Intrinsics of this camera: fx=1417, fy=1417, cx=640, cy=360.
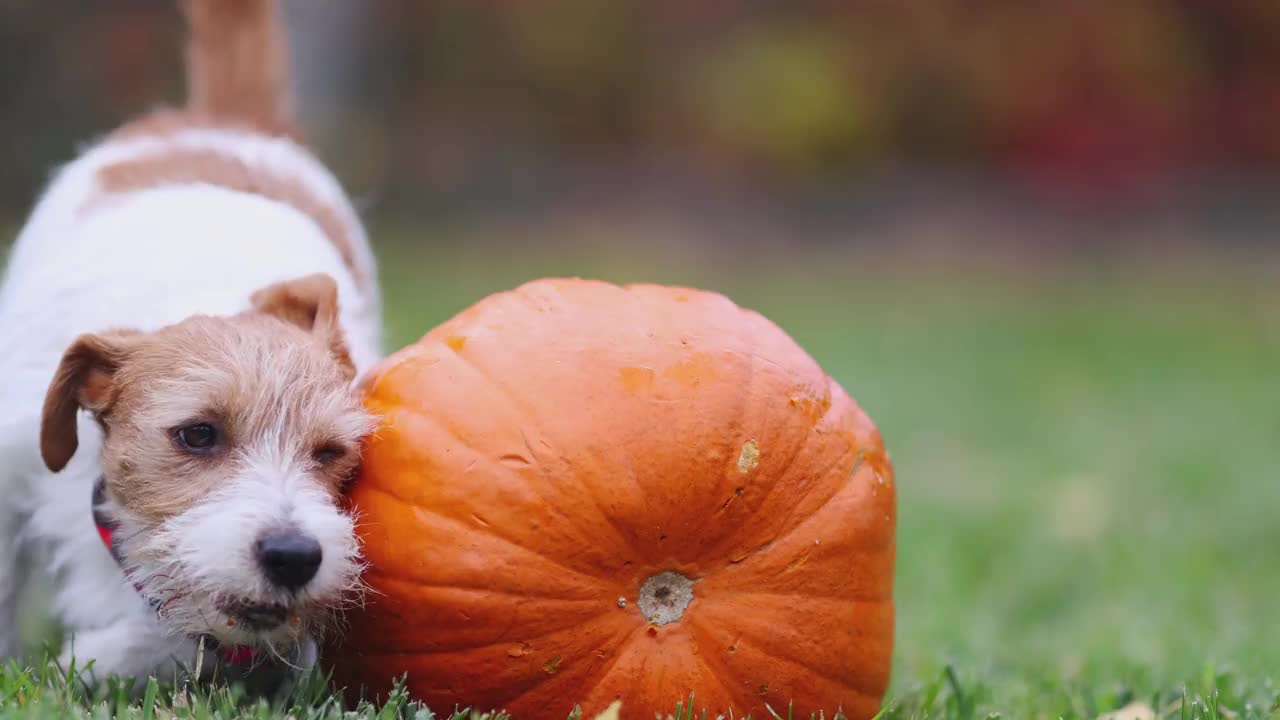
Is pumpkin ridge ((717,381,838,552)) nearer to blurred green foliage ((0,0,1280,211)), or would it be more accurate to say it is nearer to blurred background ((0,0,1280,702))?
blurred background ((0,0,1280,702))

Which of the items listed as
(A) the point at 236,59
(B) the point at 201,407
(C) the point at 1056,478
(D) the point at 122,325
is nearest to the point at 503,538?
→ (B) the point at 201,407

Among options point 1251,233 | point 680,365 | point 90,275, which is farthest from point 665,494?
point 1251,233

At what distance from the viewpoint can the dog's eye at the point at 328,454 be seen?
2.88 meters

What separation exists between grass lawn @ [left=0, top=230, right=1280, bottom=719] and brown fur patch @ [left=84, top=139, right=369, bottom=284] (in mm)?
1609

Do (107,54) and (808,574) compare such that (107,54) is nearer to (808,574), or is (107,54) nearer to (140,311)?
(140,311)

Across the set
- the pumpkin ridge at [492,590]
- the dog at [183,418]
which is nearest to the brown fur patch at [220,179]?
the dog at [183,418]

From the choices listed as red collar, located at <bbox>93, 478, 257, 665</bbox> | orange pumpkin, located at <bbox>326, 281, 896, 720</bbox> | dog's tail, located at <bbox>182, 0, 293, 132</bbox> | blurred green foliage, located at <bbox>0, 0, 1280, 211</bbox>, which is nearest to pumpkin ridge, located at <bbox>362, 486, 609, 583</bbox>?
orange pumpkin, located at <bbox>326, 281, 896, 720</bbox>

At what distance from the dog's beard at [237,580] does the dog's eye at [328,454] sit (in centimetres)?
16

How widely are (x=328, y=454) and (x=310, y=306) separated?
1.43 ft

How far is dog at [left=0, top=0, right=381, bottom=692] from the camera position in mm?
2674

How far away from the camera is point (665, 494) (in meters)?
2.71

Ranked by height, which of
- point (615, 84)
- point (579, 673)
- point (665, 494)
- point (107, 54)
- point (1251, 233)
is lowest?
point (579, 673)

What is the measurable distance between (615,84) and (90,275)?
16985mm

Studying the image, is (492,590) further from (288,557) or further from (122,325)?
(122,325)
